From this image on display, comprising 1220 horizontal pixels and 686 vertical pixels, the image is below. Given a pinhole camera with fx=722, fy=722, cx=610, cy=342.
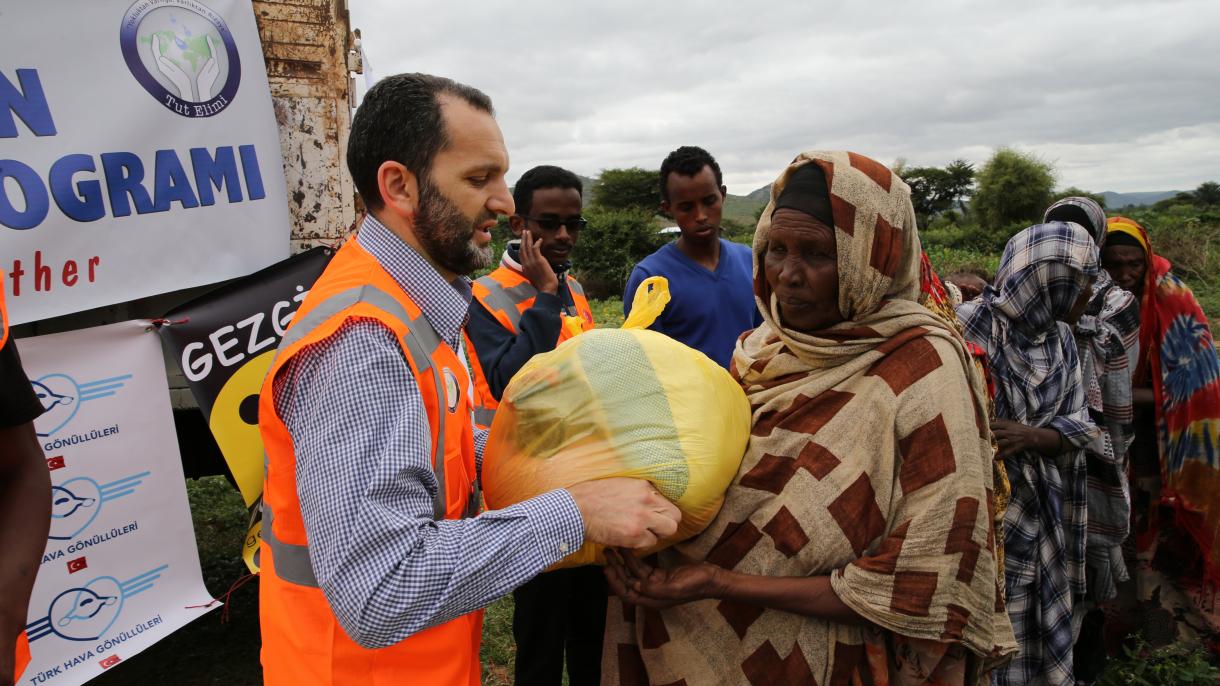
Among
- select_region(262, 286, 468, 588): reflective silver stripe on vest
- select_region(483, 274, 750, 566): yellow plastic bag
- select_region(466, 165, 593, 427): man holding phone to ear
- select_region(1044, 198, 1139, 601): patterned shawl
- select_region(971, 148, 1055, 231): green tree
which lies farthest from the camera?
select_region(971, 148, 1055, 231): green tree

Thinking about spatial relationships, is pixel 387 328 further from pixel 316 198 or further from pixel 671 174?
pixel 671 174

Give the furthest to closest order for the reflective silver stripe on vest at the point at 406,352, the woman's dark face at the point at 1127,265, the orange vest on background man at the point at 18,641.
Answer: the woman's dark face at the point at 1127,265
the orange vest on background man at the point at 18,641
the reflective silver stripe on vest at the point at 406,352

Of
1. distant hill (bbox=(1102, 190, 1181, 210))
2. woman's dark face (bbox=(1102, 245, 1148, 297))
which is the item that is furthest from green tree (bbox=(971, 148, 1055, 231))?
woman's dark face (bbox=(1102, 245, 1148, 297))

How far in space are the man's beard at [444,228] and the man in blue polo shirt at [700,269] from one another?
1.79 meters

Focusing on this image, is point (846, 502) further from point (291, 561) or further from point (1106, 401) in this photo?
point (1106, 401)

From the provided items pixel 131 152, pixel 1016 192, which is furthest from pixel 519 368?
pixel 1016 192

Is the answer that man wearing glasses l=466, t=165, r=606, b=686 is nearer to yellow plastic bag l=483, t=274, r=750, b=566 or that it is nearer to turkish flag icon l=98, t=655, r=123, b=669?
yellow plastic bag l=483, t=274, r=750, b=566

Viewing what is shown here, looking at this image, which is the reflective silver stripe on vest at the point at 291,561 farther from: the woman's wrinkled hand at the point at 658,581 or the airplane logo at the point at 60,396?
the airplane logo at the point at 60,396

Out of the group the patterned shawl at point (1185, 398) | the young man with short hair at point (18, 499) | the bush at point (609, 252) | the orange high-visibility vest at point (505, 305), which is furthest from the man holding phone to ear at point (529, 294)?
the bush at point (609, 252)

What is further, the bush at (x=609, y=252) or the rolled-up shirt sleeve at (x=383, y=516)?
the bush at (x=609, y=252)

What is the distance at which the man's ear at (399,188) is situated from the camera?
1.34 metres

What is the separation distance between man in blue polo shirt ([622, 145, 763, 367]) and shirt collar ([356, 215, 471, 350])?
179 cm

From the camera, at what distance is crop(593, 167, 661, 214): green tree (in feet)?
155

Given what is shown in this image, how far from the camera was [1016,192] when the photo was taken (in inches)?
1239
